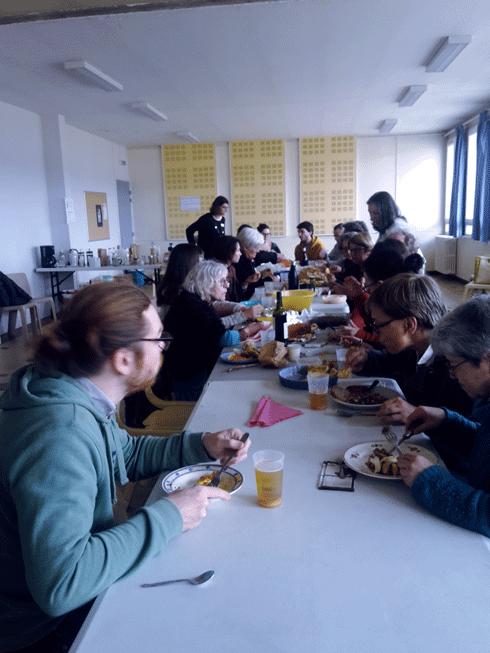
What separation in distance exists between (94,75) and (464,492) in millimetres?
6085

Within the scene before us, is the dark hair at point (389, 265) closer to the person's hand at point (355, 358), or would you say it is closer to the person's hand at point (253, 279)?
the person's hand at point (355, 358)

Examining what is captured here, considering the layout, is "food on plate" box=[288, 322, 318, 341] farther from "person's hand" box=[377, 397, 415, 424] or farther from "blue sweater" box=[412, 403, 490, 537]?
"blue sweater" box=[412, 403, 490, 537]

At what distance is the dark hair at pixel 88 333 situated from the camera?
1.05m

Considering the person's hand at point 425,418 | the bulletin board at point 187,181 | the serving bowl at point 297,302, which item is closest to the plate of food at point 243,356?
the serving bowl at point 297,302

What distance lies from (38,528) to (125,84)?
6.56 meters

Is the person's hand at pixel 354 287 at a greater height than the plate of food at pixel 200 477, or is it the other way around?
the person's hand at pixel 354 287

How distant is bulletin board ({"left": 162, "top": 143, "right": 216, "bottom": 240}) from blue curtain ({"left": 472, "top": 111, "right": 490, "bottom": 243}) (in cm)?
536

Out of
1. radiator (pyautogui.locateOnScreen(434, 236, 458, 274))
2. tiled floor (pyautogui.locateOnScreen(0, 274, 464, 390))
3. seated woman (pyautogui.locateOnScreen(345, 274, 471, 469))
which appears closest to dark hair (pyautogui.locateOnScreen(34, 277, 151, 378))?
seated woman (pyautogui.locateOnScreen(345, 274, 471, 469))

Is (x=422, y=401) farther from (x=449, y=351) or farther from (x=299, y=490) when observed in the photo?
(x=299, y=490)

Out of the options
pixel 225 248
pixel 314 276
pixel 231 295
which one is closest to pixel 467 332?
pixel 225 248

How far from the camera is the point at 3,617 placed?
104 cm

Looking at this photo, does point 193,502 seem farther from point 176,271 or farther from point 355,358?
point 176,271

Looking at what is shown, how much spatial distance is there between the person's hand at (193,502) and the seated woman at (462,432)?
457 mm

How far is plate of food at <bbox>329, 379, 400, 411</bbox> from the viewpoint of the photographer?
174cm
